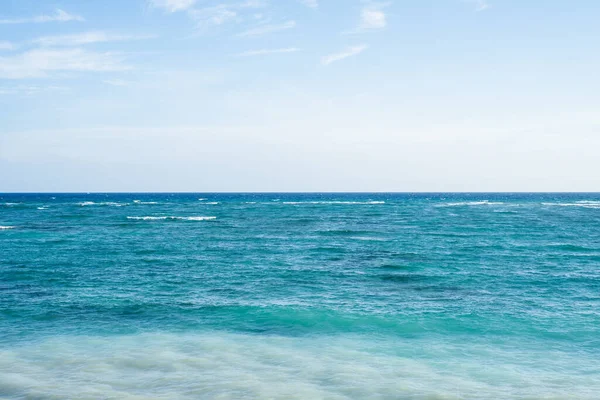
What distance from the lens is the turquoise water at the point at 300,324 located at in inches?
424

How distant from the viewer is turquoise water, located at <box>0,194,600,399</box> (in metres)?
10.8

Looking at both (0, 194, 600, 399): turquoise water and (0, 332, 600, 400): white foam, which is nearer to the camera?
(0, 332, 600, 400): white foam

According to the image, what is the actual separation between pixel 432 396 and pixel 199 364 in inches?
206

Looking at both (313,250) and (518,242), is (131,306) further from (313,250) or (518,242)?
(518,242)

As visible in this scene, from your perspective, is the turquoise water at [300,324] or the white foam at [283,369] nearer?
the white foam at [283,369]

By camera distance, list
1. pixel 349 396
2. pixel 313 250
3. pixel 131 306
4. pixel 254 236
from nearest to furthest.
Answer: pixel 349 396 < pixel 131 306 < pixel 313 250 < pixel 254 236

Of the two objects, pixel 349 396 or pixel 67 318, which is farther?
pixel 67 318

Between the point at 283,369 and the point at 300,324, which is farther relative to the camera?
the point at 300,324

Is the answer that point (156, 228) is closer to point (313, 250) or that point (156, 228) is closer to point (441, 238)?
point (313, 250)

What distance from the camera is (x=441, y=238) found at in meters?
39.5

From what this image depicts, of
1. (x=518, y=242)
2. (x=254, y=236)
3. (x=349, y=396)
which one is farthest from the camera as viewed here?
(x=254, y=236)

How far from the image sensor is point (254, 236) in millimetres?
42312

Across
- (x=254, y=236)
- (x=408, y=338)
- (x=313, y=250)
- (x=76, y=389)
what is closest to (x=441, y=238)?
(x=313, y=250)

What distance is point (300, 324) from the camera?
1557 cm
